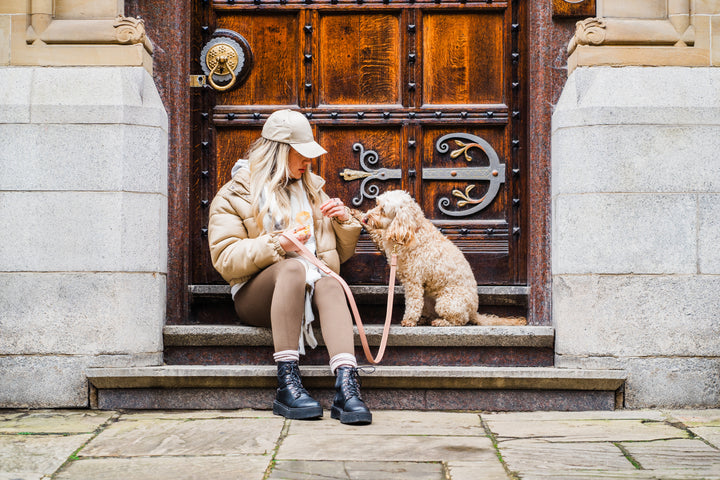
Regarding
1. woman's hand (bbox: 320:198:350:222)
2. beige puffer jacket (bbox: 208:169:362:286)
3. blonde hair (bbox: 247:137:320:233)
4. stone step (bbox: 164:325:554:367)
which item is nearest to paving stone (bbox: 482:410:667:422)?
stone step (bbox: 164:325:554:367)

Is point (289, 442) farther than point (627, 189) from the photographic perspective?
No

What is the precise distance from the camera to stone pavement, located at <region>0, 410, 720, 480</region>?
9.42 feet

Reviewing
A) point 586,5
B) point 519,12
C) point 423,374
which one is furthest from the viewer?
point 519,12

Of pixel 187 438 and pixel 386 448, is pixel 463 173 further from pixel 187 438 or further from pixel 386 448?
pixel 187 438

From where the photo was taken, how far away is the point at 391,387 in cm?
403

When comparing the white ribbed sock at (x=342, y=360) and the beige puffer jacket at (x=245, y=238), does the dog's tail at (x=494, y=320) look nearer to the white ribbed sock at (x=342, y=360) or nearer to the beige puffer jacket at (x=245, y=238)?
the beige puffer jacket at (x=245, y=238)

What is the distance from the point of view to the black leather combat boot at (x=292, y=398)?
12.0ft

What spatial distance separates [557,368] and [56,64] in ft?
10.5

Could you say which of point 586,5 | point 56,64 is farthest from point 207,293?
point 586,5

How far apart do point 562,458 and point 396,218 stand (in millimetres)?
1661

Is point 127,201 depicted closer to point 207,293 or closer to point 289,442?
point 207,293

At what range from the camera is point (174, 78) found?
4.52 meters

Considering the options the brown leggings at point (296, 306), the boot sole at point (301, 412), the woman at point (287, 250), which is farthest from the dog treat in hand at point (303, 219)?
the boot sole at point (301, 412)

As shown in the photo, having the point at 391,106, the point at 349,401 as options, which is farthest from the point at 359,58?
the point at 349,401
